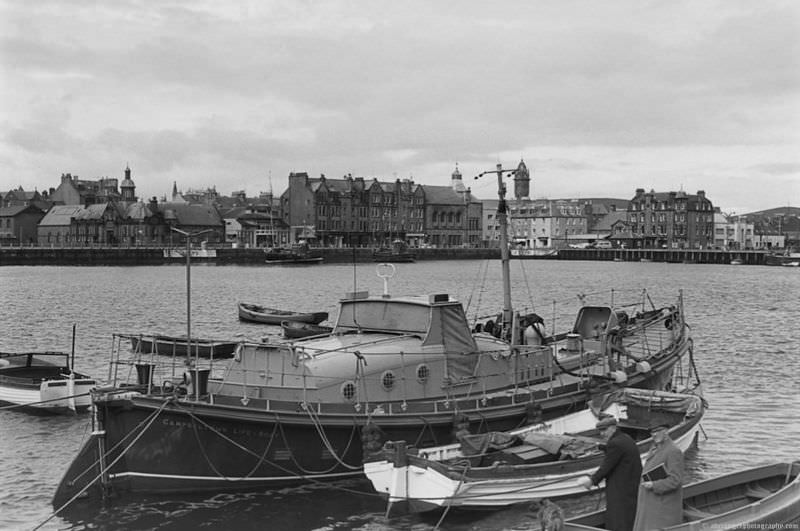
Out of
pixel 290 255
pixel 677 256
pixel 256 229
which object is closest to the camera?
pixel 290 255

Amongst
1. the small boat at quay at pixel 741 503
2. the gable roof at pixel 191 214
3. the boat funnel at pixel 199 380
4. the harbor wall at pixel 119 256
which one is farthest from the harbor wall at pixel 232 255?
the small boat at quay at pixel 741 503

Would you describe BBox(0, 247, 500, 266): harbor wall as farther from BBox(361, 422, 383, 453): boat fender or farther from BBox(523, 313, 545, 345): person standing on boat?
BBox(361, 422, 383, 453): boat fender

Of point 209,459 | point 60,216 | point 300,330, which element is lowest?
point 300,330

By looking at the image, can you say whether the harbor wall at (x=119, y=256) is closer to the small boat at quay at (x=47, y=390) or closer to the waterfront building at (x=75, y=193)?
the waterfront building at (x=75, y=193)

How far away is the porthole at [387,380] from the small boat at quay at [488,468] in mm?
2552

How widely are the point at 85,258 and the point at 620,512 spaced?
499 ft

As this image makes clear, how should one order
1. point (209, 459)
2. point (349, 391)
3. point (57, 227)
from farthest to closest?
point (57, 227) < point (349, 391) < point (209, 459)

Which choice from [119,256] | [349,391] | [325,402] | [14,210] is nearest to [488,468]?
[349,391]

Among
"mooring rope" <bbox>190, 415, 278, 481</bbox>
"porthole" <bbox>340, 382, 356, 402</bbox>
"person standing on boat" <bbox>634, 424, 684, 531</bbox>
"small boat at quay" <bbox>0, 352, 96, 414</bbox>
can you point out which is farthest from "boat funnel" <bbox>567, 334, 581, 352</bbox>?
"small boat at quay" <bbox>0, 352, 96, 414</bbox>

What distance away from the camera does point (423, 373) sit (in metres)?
21.8

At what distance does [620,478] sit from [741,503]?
11.0ft

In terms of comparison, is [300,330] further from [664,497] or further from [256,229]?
[256,229]

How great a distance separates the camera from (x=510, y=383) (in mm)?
23500

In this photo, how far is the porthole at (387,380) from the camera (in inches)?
827
